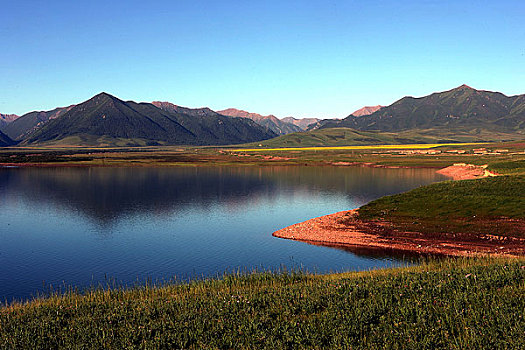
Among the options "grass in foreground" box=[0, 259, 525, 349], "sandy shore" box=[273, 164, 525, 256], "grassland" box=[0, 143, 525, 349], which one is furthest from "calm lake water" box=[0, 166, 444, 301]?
"grass in foreground" box=[0, 259, 525, 349]

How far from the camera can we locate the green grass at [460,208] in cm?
5378

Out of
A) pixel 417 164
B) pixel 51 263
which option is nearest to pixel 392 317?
pixel 51 263

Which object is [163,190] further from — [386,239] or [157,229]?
[386,239]

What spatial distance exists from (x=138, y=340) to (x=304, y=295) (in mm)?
7657

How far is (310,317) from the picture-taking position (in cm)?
1594

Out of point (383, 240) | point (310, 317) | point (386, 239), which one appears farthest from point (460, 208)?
point (310, 317)

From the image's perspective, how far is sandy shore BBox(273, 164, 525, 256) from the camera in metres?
45.1

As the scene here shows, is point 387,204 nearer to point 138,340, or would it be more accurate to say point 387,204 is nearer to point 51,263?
point 51,263

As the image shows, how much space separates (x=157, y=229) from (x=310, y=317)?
53583 mm

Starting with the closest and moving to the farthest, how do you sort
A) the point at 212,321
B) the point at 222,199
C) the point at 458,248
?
the point at 212,321 < the point at 458,248 < the point at 222,199

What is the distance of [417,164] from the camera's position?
192750 millimetres

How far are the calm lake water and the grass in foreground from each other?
48.6 ft

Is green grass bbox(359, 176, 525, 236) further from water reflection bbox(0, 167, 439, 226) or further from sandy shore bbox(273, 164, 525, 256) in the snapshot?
water reflection bbox(0, 167, 439, 226)

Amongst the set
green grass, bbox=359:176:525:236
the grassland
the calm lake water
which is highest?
the grassland
